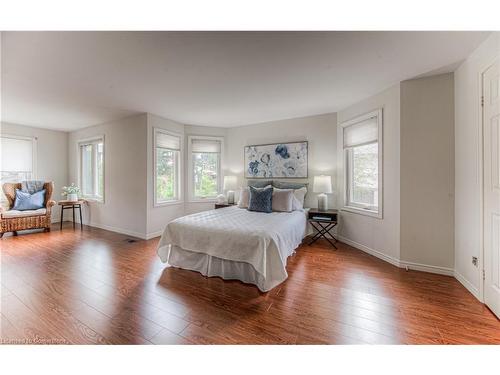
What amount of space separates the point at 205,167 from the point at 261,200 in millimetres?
2072

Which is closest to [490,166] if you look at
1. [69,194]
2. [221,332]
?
[221,332]

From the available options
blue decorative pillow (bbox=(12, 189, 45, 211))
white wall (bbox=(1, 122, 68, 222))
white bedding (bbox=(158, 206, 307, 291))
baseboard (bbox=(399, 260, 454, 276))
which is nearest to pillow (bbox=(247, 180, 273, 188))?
white bedding (bbox=(158, 206, 307, 291))

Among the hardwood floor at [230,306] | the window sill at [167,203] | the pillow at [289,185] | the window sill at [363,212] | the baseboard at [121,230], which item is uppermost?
the pillow at [289,185]

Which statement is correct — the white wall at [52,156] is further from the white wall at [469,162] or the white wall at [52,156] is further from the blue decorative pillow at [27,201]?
the white wall at [469,162]

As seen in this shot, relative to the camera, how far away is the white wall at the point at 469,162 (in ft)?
6.46

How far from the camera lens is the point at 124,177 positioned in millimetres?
4320

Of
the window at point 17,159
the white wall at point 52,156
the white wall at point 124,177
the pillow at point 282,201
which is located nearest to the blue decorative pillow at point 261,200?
the pillow at point 282,201

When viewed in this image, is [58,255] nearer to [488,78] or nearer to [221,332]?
[221,332]

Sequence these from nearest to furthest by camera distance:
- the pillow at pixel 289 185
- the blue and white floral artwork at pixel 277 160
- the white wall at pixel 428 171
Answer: the white wall at pixel 428 171, the pillow at pixel 289 185, the blue and white floral artwork at pixel 277 160

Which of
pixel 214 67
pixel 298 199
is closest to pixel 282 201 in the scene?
pixel 298 199

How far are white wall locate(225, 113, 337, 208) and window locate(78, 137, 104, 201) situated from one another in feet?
10.7

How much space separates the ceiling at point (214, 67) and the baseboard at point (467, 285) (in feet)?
7.74

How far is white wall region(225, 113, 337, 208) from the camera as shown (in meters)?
3.97
